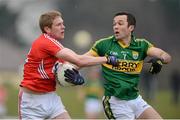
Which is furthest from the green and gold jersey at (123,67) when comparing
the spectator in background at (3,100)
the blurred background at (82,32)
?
the spectator in background at (3,100)

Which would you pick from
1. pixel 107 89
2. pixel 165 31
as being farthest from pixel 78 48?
pixel 107 89

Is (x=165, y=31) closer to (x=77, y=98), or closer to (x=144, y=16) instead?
(x=144, y=16)

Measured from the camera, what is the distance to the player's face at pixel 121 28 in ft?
30.4

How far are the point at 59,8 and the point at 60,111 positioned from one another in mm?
10885

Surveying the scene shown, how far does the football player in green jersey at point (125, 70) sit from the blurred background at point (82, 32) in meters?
9.28

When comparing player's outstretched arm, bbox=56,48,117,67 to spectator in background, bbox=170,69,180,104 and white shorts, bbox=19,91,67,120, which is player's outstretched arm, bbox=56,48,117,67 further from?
spectator in background, bbox=170,69,180,104

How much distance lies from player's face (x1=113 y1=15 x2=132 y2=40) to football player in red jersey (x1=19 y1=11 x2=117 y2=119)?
0.81m

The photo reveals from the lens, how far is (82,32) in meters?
19.4

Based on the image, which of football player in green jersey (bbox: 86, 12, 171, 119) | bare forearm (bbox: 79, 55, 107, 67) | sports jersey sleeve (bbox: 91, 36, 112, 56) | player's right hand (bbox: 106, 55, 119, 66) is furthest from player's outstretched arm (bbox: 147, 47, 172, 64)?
bare forearm (bbox: 79, 55, 107, 67)

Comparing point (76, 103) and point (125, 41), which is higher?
point (125, 41)

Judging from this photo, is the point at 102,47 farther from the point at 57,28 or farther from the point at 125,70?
the point at 57,28

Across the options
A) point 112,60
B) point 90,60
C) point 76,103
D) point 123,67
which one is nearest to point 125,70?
point 123,67

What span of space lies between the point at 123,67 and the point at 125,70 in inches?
1.8

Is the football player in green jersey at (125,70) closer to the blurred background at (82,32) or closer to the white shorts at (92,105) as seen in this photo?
the white shorts at (92,105)
